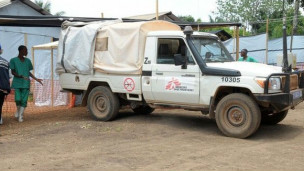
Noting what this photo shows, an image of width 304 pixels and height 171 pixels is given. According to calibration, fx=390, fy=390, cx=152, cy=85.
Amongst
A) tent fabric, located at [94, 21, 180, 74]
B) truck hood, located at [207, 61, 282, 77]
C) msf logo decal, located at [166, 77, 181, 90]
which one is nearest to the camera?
truck hood, located at [207, 61, 282, 77]

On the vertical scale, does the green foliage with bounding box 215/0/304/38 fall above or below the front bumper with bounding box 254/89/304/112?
above

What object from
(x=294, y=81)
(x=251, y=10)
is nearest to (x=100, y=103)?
(x=294, y=81)

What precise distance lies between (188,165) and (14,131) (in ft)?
14.6

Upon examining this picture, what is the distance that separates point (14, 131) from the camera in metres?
8.16

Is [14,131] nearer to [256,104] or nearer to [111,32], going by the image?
[111,32]

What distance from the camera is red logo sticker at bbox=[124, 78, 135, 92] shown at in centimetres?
833

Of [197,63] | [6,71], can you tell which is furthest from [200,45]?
[6,71]

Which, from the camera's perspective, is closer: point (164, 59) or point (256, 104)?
point (256, 104)

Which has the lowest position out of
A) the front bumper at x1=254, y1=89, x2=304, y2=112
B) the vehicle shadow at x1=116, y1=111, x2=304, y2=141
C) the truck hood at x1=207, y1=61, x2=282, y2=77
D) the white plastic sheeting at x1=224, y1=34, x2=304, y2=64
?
the vehicle shadow at x1=116, y1=111, x2=304, y2=141

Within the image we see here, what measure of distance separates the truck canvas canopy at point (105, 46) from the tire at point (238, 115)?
2.05 metres

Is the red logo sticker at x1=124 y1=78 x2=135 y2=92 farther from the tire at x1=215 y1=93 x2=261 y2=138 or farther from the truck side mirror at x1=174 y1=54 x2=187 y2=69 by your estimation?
the tire at x1=215 y1=93 x2=261 y2=138

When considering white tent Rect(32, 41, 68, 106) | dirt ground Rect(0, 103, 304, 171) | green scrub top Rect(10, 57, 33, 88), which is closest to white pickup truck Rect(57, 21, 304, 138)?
dirt ground Rect(0, 103, 304, 171)

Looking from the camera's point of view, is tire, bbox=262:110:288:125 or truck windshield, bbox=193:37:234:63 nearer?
truck windshield, bbox=193:37:234:63

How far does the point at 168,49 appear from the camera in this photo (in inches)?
315
